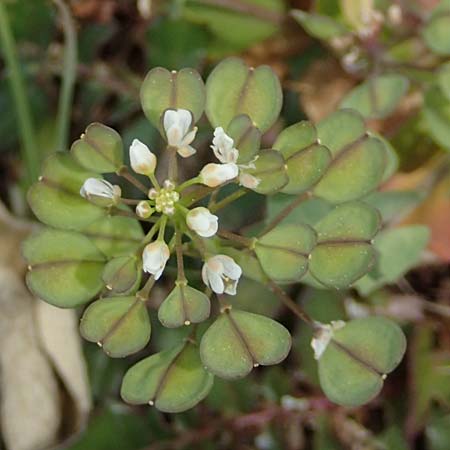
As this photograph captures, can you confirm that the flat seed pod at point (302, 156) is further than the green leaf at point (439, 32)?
No

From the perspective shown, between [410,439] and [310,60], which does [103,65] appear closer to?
[310,60]

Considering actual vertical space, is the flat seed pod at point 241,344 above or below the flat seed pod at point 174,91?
below

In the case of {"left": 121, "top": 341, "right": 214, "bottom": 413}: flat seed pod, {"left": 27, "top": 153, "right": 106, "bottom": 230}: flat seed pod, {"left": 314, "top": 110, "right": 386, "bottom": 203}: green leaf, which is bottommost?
{"left": 121, "top": 341, "right": 214, "bottom": 413}: flat seed pod

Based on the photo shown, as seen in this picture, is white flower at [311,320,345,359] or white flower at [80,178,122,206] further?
white flower at [311,320,345,359]

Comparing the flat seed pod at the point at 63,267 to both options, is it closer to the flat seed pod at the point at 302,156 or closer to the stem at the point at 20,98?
the flat seed pod at the point at 302,156

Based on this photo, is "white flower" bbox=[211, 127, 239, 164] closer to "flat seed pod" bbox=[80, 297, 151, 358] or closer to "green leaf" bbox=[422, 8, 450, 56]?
"flat seed pod" bbox=[80, 297, 151, 358]

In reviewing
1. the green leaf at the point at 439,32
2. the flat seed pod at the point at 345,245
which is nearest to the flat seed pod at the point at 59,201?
the flat seed pod at the point at 345,245

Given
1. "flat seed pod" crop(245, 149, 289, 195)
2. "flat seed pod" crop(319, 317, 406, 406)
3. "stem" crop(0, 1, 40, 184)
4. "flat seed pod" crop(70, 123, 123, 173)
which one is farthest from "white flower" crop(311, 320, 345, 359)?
"stem" crop(0, 1, 40, 184)

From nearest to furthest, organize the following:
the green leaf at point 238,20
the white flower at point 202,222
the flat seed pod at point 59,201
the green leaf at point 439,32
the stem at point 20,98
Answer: the white flower at point 202,222 < the flat seed pod at point 59,201 < the green leaf at point 439,32 < the stem at point 20,98 < the green leaf at point 238,20

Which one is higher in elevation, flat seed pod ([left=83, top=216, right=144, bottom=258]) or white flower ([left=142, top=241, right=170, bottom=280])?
white flower ([left=142, top=241, right=170, bottom=280])
